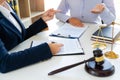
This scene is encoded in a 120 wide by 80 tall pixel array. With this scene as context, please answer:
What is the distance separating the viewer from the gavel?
0.94 m

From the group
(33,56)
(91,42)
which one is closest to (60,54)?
(33,56)

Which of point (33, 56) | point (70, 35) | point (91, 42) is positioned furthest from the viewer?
point (70, 35)

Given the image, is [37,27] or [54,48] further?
[37,27]

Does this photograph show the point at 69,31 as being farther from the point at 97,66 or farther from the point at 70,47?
the point at 97,66

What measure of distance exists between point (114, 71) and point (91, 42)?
1.28 feet

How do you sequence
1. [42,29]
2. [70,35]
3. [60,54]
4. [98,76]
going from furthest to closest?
[42,29], [70,35], [60,54], [98,76]

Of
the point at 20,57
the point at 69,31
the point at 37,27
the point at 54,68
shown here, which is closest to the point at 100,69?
the point at 54,68

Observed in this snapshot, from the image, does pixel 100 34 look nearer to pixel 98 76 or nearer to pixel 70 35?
pixel 70 35

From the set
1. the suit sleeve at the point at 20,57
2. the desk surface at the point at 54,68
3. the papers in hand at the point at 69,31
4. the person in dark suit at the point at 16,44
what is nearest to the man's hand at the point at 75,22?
the papers in hand at the point at 69,31

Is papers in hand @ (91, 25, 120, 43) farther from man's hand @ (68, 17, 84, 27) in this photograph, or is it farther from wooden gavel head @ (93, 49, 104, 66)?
wooden gavel head @ (93, 49, 104, 66)

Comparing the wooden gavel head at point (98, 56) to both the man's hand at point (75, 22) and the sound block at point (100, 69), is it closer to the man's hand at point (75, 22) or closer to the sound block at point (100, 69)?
the sound block at point (100, 69)

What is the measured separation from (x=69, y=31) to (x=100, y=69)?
628 millimetres

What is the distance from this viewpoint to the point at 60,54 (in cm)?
115

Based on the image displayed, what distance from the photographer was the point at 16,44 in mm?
1341
